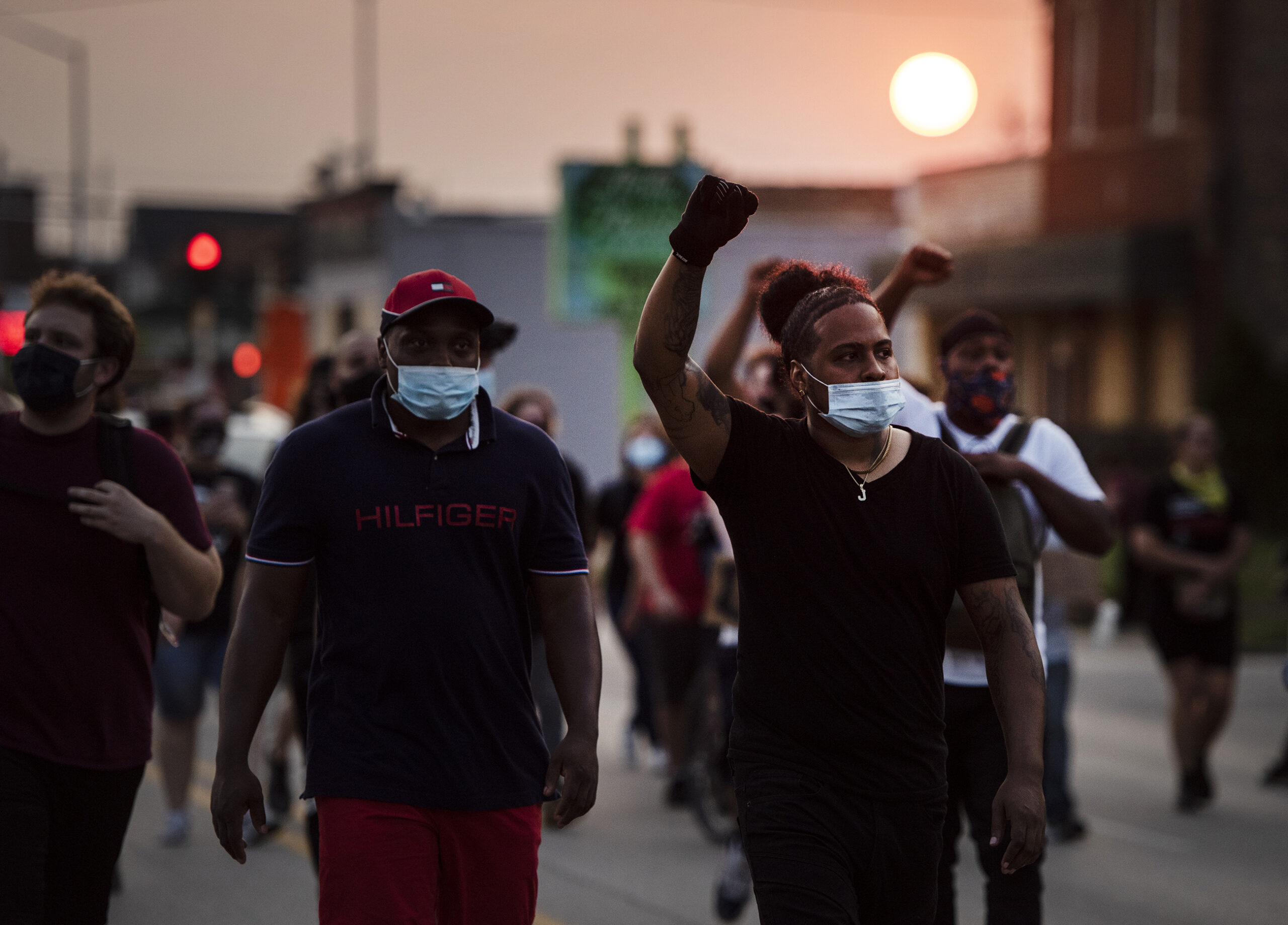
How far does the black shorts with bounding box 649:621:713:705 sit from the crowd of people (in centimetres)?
475

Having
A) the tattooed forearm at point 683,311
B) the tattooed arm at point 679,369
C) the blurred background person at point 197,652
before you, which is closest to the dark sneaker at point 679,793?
the blurred background person at point 197,652

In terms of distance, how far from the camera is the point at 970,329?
18.3ft

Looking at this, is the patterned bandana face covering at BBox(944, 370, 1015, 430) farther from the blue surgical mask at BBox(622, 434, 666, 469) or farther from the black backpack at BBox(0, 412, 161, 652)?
the blue surgical mask at BBox(622, 434, 666, 469)

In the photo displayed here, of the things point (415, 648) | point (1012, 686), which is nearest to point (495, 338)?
point (415, 648)

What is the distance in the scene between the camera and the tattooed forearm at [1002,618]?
3.97 m

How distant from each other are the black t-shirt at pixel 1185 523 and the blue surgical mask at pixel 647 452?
10.1 feet

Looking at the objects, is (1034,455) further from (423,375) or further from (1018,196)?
(1018,196)

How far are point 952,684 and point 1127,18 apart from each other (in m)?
27.3

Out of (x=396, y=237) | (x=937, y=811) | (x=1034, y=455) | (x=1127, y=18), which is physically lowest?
(x=937, y=811)

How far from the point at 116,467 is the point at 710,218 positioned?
1.96 m

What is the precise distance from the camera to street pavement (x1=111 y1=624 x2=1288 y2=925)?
7.22 metres

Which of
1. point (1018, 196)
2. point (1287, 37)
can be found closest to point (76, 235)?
point (1018, 196)

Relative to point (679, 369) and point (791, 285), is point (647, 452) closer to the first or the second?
point (791, 285)

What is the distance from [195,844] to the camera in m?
8.51
